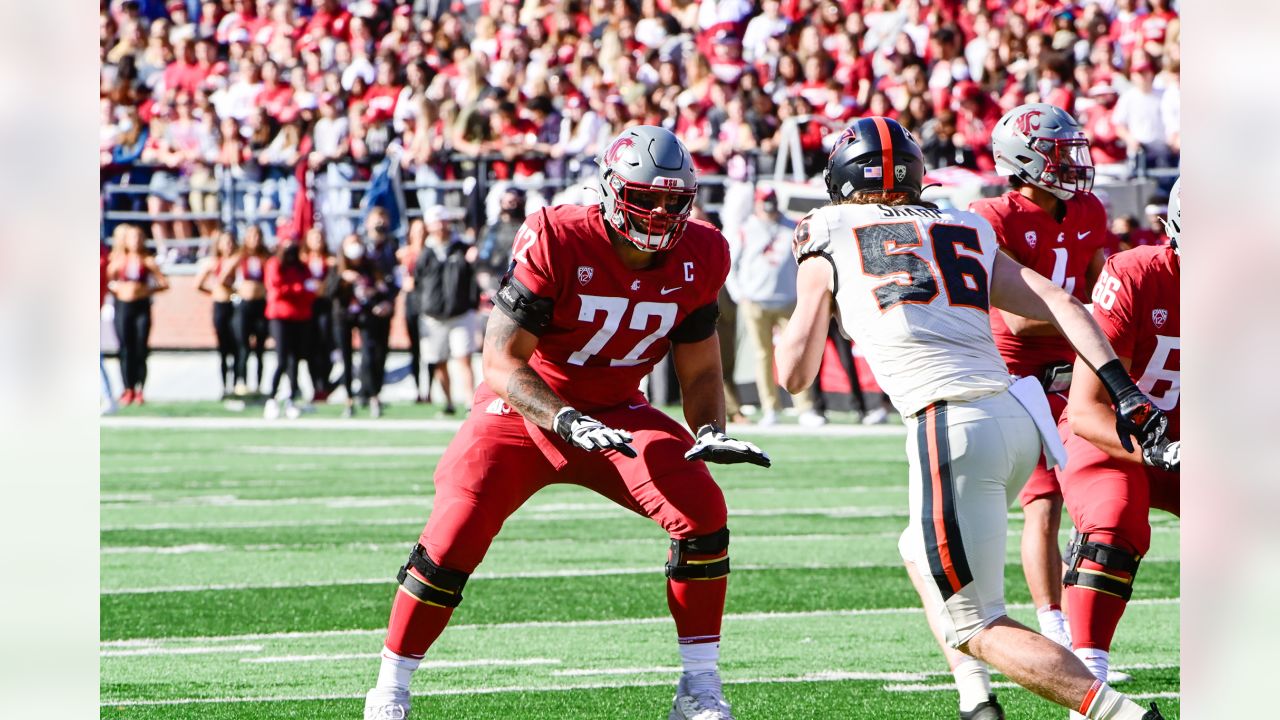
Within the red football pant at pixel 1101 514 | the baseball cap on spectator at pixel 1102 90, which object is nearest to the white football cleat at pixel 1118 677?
the red football pant at pixel 1101 514

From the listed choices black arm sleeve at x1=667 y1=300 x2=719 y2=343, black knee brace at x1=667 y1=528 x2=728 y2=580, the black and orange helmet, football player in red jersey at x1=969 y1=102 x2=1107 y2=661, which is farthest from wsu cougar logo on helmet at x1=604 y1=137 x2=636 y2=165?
football player in red jersey at x1=969 y1=102 x2=1107 y2=661

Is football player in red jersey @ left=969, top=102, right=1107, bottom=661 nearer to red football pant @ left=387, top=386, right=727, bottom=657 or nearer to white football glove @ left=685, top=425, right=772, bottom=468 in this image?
red football pant @ left=387, top=386, right=727, bottom=657

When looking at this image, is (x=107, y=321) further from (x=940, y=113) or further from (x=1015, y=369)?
(x=1015, y=369)

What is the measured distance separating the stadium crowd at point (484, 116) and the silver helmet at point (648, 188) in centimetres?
991

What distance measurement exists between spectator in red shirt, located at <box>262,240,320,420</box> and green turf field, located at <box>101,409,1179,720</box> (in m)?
3.86

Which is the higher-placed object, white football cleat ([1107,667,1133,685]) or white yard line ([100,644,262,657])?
white football cleat ([1107,667,1133,685])

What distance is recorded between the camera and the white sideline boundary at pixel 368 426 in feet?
45.0

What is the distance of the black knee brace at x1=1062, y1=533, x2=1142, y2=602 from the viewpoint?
14.6 feet

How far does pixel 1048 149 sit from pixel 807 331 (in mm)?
2072

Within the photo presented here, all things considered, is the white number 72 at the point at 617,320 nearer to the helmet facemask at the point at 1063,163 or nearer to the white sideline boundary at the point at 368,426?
the helmet facemask at the point at 1063,163

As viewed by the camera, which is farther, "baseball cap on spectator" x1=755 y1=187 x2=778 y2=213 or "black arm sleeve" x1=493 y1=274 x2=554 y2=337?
"baseball cap on spectator" x1=755 y1=187 x2=778 y2=213

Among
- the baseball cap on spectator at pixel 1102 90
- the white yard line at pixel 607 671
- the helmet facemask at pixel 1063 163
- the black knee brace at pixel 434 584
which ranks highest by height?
the baseball cap on spectator at pixel 1102 90

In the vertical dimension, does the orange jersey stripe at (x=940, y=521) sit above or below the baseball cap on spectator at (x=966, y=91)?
below
